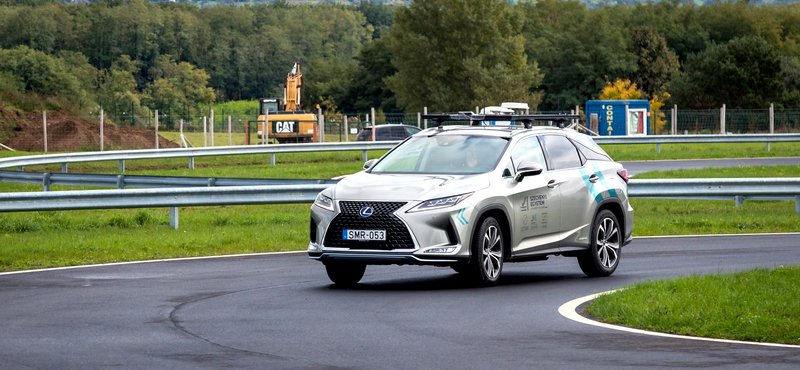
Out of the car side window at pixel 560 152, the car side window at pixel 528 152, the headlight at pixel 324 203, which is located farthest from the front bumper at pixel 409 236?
the car side window at pixel 560 152

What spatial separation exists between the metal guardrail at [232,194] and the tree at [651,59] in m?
87.6

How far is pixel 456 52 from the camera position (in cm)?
8431

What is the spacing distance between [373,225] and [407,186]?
497 millimetres

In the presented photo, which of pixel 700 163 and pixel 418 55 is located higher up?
pixel 418 55

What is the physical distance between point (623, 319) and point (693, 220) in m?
9.92

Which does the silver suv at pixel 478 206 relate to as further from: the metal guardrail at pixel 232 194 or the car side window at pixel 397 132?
the car side window at pixel 397 132

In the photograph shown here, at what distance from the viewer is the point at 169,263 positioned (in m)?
12.8

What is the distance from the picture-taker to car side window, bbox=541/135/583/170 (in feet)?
37.3

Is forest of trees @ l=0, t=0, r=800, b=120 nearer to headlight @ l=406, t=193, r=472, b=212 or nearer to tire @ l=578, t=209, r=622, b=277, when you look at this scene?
A: tire @ l=578, t=209, r=622, b=277

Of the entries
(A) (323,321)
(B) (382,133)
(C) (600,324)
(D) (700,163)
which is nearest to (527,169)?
(C) (600,324)

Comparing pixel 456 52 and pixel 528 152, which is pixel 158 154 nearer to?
pixel 528 152

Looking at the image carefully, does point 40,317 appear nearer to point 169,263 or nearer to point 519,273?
point 169,263

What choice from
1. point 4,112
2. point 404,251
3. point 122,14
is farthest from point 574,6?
point 404,251

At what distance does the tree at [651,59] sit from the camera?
4072 inches
